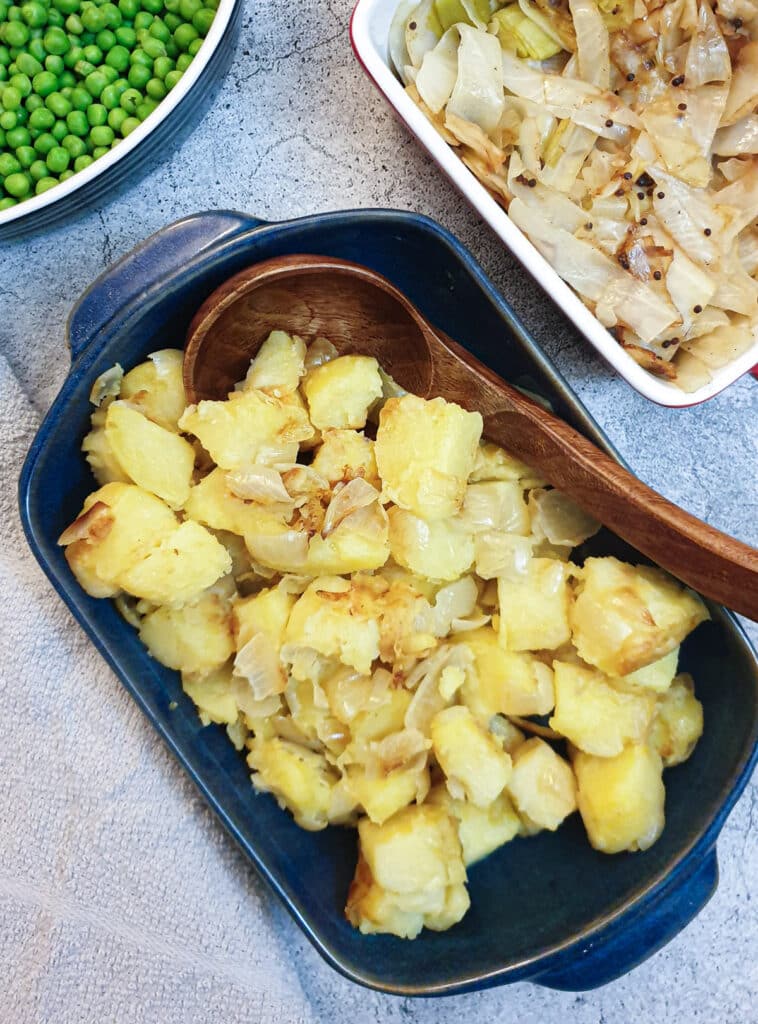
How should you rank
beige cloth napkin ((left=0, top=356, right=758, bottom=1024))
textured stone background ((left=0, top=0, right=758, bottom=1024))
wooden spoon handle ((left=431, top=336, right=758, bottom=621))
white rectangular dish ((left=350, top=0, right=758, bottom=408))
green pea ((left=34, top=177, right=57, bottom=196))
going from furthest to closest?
textured stone background ((left=0, top=0, right=758, bottom=1024)) < green pea ((left=34, top=177, right=57, bottom=196)) < beige cloth napkin ((left=0, top=356, right=758, bottom=1024)) < white rectangular dish ((left=350, top=0, right=758, bottom=408)) < wooden spoon handle ((left=431, top=336, right=758, bottom=621))

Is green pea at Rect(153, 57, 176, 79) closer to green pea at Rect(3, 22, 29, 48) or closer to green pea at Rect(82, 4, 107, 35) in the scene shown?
green pea at Rect(82, 4, 107, 35)

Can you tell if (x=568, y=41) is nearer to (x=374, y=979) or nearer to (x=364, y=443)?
(x=364, y=443)

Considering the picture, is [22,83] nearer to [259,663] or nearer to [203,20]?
[203,20]

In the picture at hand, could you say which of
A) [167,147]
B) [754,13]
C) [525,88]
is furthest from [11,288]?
[754,13]

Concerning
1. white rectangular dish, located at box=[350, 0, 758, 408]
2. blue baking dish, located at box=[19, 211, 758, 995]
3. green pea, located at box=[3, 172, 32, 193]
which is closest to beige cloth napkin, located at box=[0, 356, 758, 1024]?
blue baking dish, located at box=[19, 211, 758, 995]

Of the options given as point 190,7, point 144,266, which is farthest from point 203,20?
point 144,266

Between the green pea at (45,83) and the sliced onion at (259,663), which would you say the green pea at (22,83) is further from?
the sliced onion at (259,663)
